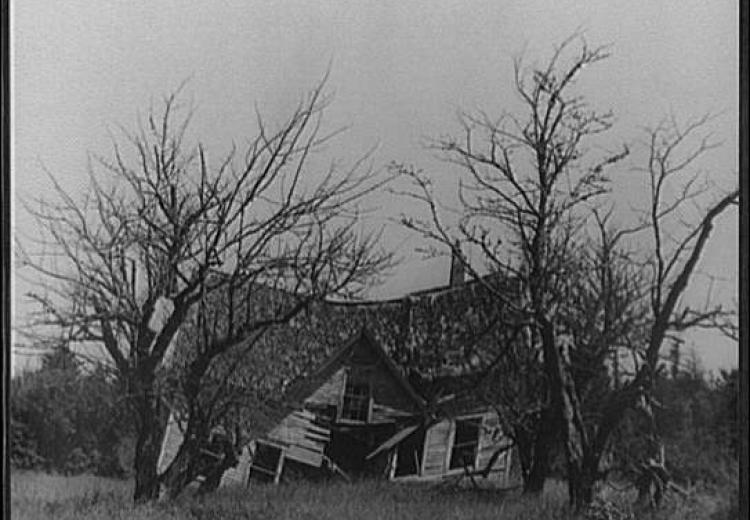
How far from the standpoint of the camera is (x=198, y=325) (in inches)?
54.0

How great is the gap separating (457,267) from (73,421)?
497mm

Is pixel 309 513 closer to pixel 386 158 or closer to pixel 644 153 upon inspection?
pixel 386 158

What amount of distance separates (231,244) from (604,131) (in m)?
0.46

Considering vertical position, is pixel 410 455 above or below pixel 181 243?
below

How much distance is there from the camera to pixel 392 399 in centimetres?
135

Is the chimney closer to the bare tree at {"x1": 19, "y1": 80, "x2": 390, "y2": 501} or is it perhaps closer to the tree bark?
the bare tree at {"x1": 19, "y1": 80, "x2": 390, "y2": 501}

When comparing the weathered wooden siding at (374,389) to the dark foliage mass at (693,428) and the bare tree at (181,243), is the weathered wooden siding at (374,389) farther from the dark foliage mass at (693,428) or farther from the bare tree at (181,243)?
the dark foliage mass at (693,428)

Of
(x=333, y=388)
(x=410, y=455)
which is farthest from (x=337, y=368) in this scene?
(x=410, y=455)

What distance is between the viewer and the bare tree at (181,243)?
1354 millimetres

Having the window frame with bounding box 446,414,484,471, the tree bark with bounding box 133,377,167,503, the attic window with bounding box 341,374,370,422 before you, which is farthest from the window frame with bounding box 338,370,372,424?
the tree bark with bounding box 133,377,167,503

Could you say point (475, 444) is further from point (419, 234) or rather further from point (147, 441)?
point (147, 441)

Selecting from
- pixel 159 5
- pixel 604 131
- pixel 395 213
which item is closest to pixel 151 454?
pixel 395 213

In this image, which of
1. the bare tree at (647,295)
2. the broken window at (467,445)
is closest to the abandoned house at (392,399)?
the broken window at (467,445)

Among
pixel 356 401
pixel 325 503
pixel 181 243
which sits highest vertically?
pixel 181 243
